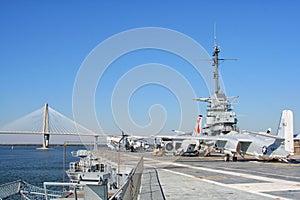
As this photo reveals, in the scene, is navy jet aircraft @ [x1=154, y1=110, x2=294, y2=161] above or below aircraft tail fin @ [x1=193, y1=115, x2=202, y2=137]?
below

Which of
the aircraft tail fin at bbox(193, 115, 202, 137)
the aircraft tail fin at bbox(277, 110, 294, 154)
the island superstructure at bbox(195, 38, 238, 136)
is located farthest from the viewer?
the aircraft tail fin at bbox(193, 115, 202, 137)

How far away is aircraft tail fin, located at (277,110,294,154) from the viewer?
122ft

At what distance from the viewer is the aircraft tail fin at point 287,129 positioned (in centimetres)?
3719

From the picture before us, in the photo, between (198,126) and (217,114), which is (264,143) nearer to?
(217,114)

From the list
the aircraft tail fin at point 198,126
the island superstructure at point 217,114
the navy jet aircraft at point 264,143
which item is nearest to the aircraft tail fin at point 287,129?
the navy jet aircraft at point 264,143

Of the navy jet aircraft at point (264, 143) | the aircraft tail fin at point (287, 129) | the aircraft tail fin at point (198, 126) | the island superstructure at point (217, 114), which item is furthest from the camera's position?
the aircraft tail fin at point (198, 126)

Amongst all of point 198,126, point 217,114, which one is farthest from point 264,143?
point 198,126

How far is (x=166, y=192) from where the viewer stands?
15.6 metres

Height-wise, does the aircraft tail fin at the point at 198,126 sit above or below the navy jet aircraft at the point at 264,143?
above

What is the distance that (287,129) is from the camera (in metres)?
37.8

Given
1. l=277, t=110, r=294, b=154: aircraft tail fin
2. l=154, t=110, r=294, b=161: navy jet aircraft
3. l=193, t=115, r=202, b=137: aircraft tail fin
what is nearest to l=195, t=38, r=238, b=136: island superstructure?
l=193, t=115, r=202, b=137: aircraft tail fin

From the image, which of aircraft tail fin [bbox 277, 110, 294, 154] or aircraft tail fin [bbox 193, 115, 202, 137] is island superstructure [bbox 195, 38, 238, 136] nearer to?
aircraft tail fin [bbox 193, 115, 202, 137]

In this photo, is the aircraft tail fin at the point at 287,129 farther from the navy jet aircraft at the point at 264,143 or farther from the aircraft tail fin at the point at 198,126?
the aircraft tail fin at the point at 198,126

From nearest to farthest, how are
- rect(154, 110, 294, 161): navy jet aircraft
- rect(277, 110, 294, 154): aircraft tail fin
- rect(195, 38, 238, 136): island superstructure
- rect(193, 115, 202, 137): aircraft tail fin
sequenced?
rect(277, 110, 294, 154): aircraft tail fin
rect(154, 110, 294, 161): navy jet aircraft
rect(195, 38, 238, 136): island superstructure
rect(193, 115, 202, 137): aircraft tail fin
